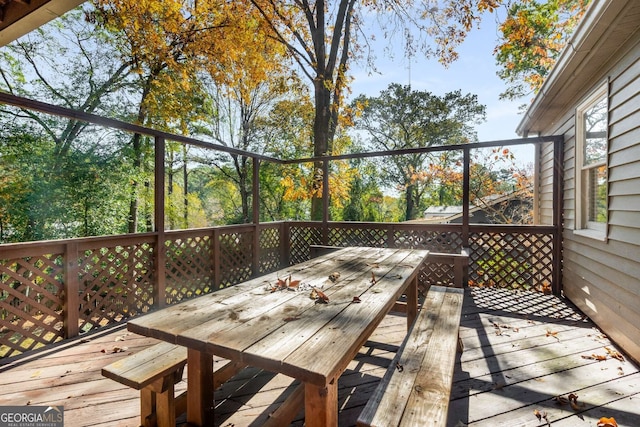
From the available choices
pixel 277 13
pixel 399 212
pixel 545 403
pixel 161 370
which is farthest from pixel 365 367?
pixel 399 212

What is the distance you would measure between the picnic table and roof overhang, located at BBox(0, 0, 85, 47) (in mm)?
2220

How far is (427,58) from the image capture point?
775 cm

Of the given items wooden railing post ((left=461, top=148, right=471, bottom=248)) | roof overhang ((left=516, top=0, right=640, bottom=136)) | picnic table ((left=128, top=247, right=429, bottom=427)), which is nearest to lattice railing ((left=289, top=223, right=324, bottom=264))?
wooden railing post ((left=461, top=148, right=471, bottom=248))

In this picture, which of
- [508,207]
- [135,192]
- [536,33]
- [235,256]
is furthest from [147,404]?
[536,33]

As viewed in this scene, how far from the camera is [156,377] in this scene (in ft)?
4.39

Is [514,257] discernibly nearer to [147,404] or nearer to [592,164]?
[592,164]

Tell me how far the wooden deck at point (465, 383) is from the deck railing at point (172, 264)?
1.16ft

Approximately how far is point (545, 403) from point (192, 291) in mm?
3782

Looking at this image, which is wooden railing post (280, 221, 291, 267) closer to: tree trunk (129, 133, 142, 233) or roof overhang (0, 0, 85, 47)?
roof overhang (0, 0, 85, 47)

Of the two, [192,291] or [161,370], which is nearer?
[161,370]

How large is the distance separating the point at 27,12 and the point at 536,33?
10.9m

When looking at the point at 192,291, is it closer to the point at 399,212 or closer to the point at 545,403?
the point at 545,403

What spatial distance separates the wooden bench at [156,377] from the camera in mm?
1333

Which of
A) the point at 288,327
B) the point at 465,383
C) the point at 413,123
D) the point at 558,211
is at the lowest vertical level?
the point at 465,383
